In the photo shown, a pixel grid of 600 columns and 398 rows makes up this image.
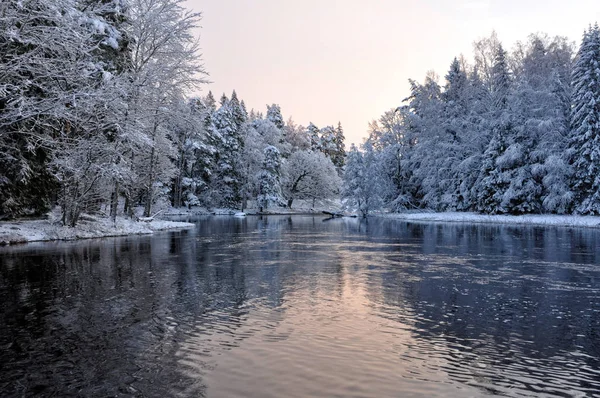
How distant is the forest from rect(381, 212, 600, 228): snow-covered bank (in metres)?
1.22

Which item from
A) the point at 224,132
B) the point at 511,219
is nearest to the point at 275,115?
the point at 224,132

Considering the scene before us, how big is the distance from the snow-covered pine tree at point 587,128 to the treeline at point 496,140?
0.09 meters

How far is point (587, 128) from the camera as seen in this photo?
132 ft

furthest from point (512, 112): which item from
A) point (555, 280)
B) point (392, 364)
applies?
point (392, 364)

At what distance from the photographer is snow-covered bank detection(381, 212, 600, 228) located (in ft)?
125

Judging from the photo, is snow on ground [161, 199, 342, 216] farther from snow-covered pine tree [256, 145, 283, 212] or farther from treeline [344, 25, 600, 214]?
treeline [344, 25, 600, 214]

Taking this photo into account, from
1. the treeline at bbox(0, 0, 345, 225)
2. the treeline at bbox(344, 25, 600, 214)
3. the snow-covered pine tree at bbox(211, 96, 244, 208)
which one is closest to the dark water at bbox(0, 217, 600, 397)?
the treeline at bbox(0, 0, 345, 225)

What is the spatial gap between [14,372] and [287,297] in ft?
19.2

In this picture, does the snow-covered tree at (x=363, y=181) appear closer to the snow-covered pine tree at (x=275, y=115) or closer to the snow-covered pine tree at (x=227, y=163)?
the snow-covered pine tree at (x=227, y=163)

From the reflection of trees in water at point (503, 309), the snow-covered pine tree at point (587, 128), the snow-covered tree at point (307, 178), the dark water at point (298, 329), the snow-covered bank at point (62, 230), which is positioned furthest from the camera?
the snow-covered tree at point (307, 178)

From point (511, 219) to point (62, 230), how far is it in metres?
38.5

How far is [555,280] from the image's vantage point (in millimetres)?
12789

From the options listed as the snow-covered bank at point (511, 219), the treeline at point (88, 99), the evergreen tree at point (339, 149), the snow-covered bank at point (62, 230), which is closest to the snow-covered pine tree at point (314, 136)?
the evergreen tree at point (339, 149)

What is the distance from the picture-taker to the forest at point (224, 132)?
1661cm
